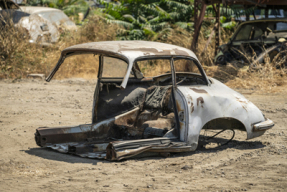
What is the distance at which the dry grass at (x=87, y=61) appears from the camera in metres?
10.4

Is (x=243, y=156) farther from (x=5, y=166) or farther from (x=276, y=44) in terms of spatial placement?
(x=276, y=44)

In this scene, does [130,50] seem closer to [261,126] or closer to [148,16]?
[261,126]

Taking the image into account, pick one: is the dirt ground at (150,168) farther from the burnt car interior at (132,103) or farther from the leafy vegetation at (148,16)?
the leafy vegetation at (148,16)

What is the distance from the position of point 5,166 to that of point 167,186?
6.78ft

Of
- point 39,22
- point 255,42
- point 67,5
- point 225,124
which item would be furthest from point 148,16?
point 225,124

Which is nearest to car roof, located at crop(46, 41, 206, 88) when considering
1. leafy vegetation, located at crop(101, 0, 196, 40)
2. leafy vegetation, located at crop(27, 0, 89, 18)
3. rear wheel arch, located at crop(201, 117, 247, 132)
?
rear wheel arch, located at crop(201, 117, 247, 132)

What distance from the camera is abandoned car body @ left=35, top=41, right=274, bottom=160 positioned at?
4.55 m

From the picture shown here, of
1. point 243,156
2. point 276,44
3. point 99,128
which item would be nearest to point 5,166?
point 99,128

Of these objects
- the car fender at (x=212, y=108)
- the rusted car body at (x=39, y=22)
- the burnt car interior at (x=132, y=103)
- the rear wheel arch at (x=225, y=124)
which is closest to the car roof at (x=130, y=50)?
the car fender at (x=212, y=108)

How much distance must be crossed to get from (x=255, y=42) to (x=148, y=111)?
6757 millimetres

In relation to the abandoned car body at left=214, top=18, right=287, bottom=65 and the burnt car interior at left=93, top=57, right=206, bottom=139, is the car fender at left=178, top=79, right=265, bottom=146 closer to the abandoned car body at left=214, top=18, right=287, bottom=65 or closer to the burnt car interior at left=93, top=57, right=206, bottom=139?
the burnt car interior at left=93, top=57, right=206, bottom=139

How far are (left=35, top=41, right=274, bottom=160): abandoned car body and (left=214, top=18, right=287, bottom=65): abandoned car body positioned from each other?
5548 mm

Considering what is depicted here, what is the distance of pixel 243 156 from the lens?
188 inches

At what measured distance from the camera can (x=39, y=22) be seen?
13656 mm
